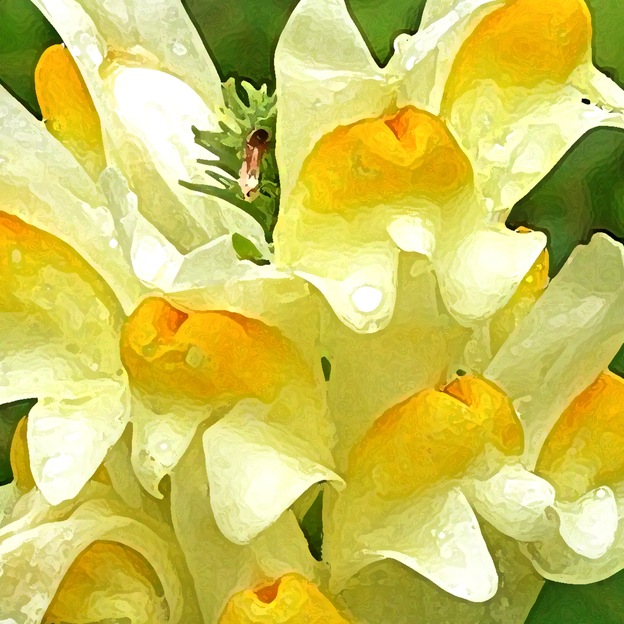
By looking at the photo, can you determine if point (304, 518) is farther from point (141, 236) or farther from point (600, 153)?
point (600, 153)

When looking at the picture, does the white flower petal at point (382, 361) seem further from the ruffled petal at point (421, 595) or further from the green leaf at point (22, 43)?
the green leaf at point (22, 43)

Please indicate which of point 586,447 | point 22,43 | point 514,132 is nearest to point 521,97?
point 514,132

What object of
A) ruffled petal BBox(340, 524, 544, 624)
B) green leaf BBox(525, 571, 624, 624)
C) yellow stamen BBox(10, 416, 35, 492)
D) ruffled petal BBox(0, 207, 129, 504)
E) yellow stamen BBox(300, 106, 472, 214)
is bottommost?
green leaf BBox(525, 571, 624, 624)

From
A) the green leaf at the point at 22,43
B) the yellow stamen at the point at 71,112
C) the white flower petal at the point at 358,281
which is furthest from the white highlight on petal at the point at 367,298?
the green leaf at the point at 22,43

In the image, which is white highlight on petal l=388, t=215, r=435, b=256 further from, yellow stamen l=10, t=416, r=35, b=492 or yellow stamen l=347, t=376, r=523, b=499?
yellow stamen l=10, t=416, r=35, b=492

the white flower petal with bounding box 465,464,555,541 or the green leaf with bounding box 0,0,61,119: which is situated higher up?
the green leaf with bounding box 0,0,61,119

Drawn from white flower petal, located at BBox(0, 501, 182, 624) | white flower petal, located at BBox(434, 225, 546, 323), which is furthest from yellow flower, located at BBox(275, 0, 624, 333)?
white flower petal, located at BBox(0, 501, 182, 624)
